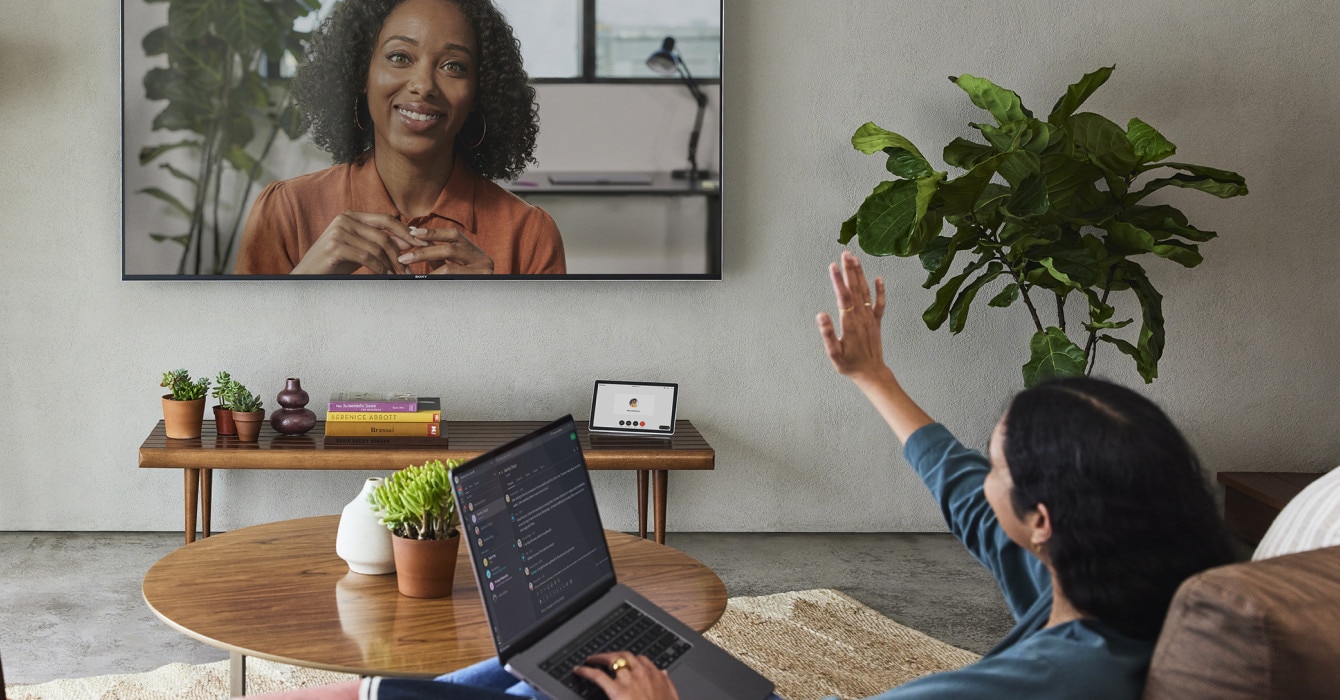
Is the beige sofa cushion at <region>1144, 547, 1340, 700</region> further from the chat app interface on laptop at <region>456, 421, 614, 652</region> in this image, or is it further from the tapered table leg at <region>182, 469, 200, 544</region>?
the tapered table leg at <region>182, 469, 200, 544</region>

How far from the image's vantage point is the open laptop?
1.44 m

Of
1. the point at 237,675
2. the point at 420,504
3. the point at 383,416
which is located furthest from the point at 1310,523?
the point at 383,416

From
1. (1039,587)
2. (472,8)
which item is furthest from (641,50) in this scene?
(1039,587)

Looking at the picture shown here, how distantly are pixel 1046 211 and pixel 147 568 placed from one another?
2.95 meters

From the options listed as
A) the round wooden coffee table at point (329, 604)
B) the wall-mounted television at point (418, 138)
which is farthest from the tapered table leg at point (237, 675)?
the wall-mounted television at point (418, 138)

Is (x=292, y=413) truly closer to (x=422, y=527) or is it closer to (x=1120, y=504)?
(x=422, y=527)

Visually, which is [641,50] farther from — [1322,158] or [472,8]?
[1322,158]

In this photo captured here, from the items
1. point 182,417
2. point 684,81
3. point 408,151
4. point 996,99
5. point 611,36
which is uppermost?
point 611,36

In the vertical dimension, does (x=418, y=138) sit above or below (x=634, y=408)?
above

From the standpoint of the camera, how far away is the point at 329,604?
1.83m

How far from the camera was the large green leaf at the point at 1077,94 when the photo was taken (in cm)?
330

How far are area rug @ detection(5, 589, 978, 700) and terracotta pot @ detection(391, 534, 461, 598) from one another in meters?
0.90

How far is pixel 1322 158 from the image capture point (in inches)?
152

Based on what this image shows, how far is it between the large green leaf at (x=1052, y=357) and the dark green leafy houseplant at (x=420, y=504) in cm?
200
